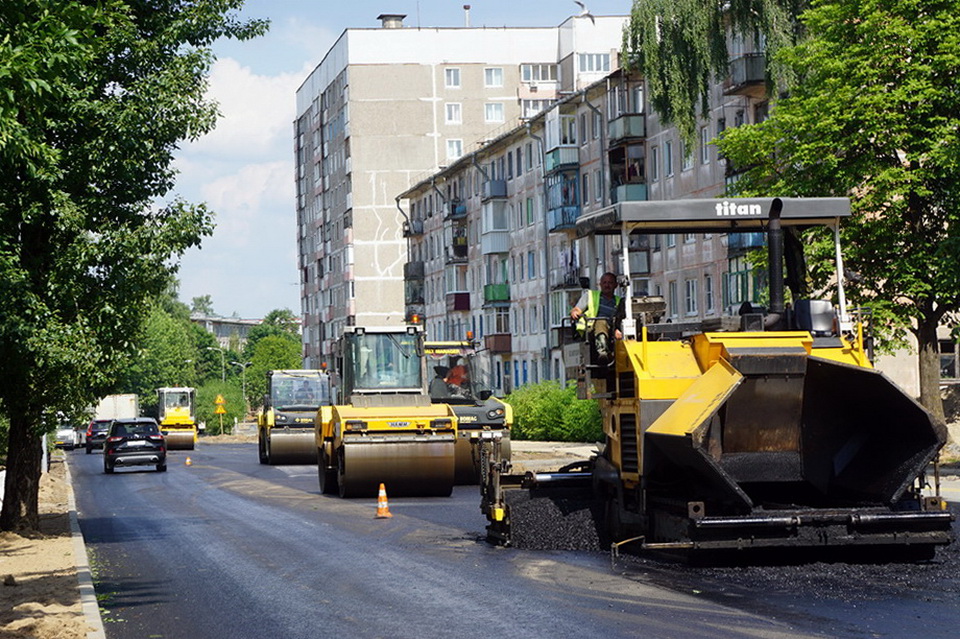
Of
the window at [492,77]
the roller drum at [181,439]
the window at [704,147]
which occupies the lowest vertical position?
the roller drum at [181,439]

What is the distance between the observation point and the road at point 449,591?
10547 mm

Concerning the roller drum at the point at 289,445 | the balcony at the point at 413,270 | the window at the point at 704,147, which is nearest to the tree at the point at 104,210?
the roller drum at the point at 289,445

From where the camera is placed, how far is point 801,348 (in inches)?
528

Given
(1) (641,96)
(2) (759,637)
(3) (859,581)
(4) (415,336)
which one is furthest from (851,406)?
(1) (641,96)

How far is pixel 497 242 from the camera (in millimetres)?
80500

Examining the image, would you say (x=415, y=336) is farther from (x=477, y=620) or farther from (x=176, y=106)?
(x=477, y=620)

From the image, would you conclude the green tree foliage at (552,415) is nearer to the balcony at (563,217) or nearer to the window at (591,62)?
the balcony at (563,217)

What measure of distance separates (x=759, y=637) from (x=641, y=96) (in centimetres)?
5402

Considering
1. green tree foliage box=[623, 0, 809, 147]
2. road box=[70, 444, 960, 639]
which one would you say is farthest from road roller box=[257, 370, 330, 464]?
road box=[70, 444, 960, 639]

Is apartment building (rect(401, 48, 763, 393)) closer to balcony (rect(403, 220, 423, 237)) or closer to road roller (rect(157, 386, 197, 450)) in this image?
balcony (rect(403, 220, 423, 237))

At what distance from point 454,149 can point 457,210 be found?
53.4 ft

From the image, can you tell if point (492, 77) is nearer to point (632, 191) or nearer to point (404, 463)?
point (632, 191)

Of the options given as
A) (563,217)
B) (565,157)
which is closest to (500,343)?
(563,217)

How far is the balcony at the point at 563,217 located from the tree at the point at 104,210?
48.5 m
